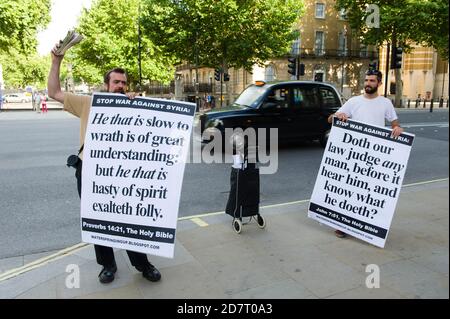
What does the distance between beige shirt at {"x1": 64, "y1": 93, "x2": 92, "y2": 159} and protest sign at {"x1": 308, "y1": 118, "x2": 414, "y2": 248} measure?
2.70 m

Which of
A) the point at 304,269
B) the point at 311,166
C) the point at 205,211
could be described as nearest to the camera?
the point at 304,269

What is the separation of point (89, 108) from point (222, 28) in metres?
29.7

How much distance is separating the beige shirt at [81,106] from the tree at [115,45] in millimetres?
34614

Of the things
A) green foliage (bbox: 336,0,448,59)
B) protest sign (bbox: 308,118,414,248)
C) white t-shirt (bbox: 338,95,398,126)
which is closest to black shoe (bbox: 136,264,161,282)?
protest sign (bbox: 308,118,414,248)

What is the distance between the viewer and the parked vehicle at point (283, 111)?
9.99 meters

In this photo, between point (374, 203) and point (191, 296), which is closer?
point (191, 296)

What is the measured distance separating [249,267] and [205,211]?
212cm

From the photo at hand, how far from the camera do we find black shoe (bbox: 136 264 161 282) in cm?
355

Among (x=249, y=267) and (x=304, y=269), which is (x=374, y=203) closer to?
(x=304, y=269)

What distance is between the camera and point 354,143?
4543 millimetres

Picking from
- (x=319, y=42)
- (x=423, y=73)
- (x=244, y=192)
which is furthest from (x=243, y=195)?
(x=423, y=73)

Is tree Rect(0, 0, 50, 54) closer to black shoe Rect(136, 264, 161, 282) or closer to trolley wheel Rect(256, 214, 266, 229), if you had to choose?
trolley wheel Rect(256, 214, 266, 229)

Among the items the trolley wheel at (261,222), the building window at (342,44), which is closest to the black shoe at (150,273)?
the trolley wheel at (261,222)
